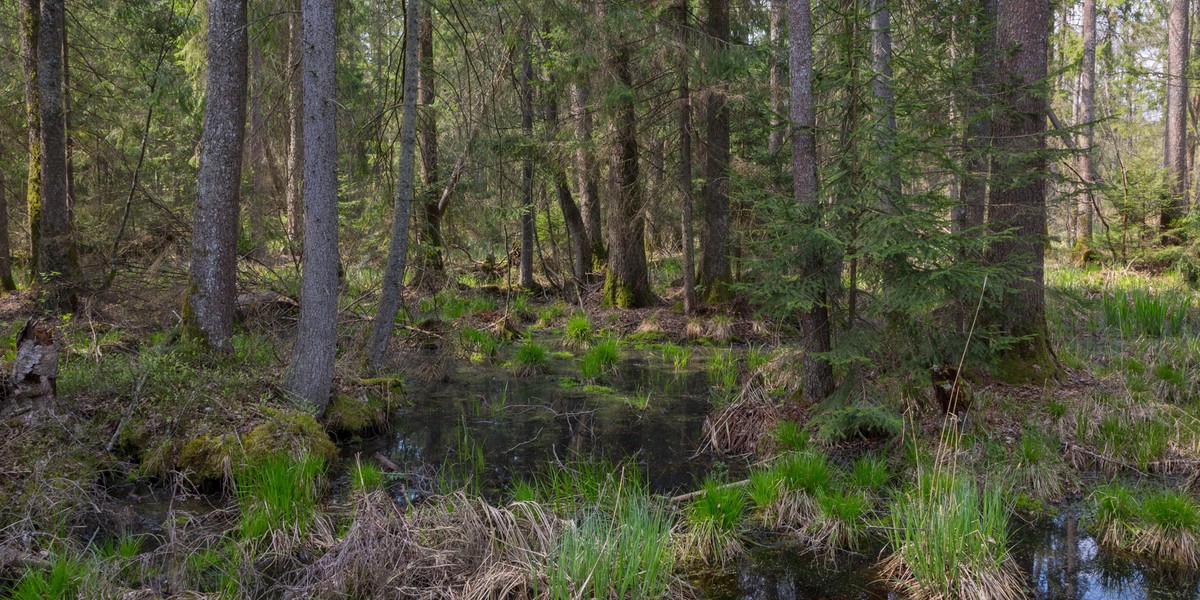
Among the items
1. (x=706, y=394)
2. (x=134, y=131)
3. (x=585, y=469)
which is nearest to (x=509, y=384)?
(x=706, y=394)

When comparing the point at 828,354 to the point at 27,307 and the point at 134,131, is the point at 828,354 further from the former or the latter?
the point at 134,131

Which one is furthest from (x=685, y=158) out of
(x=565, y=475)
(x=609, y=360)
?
(x=565, y=475)

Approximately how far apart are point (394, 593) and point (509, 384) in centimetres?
587

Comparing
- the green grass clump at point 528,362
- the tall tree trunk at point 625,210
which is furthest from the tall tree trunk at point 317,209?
the tall tree trunk at point 625,210

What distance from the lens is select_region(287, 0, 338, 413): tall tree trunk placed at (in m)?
6.91

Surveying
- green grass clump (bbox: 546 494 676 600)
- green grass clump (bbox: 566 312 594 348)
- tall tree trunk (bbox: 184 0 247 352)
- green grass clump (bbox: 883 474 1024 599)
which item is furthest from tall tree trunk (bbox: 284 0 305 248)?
green grass clump (bbox: 883 474 1024 599)

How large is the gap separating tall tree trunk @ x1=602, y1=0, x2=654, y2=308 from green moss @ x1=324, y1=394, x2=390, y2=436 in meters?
6.65

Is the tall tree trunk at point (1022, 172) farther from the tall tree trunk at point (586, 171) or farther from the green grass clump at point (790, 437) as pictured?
the tall tree trunk at point (586, 171)

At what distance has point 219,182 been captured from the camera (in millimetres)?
7957

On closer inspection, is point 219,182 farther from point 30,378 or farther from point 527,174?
point 527,174

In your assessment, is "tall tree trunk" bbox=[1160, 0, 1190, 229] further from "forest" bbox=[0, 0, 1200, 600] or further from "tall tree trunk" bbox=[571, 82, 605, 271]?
"tall tree trunk" bbox=[571, 82, 605, 271]

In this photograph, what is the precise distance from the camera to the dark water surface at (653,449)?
4.63m

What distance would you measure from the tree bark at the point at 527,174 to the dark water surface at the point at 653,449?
311 centimetres

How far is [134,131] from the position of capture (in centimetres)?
1580
